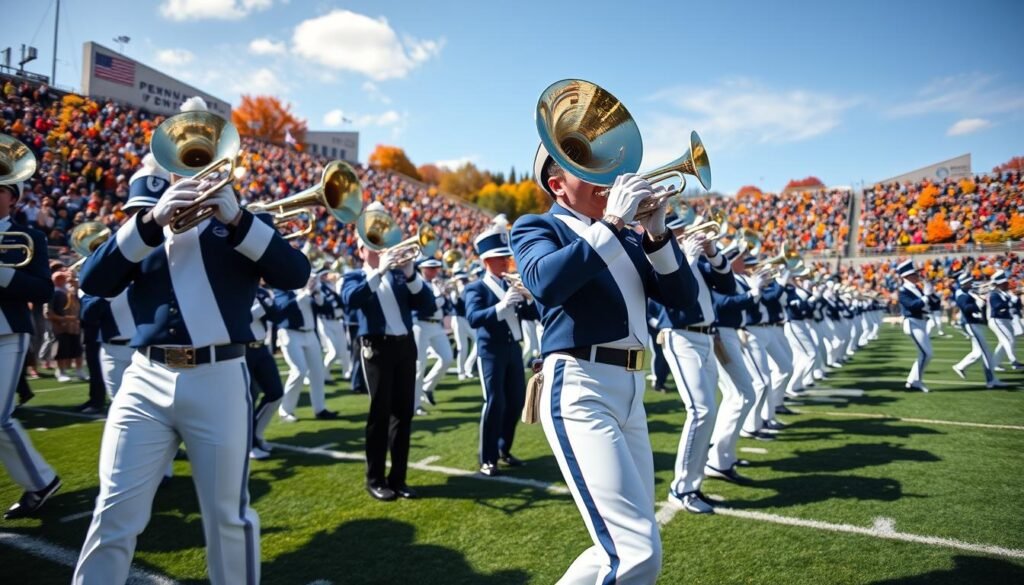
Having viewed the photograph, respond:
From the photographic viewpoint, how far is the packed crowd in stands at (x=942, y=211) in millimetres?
39469

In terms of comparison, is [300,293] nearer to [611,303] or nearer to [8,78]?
[611,303]

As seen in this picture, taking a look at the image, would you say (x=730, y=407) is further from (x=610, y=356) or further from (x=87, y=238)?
(x=87, y=238)

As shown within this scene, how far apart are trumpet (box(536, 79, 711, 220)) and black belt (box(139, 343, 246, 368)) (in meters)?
1.80

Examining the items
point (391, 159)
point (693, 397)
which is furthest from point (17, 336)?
point (391, 159)

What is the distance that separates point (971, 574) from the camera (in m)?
3.52

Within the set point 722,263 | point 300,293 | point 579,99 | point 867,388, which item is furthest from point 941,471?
point 300,293

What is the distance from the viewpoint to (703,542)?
4.07m

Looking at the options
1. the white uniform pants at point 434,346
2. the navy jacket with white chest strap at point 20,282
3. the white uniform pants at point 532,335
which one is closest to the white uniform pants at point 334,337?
the white uniform pants at point 434,346

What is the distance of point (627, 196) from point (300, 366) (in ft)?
23.6

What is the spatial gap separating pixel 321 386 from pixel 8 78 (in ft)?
87.4

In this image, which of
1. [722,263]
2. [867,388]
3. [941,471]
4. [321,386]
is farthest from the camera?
[867,388]

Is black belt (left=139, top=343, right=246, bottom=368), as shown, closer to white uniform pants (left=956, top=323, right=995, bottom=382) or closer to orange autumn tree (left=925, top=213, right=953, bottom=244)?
white uniform pants (left=956, top=323, right=995, bottom=382)

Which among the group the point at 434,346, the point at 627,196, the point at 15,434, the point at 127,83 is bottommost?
the point at 15,434

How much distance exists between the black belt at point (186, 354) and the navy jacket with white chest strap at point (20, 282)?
241cm
